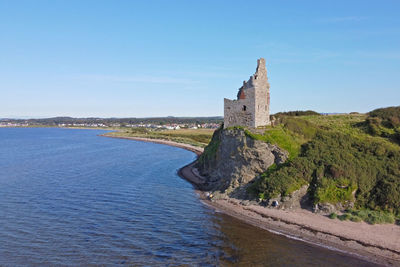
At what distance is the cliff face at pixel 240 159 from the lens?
37.0 meters

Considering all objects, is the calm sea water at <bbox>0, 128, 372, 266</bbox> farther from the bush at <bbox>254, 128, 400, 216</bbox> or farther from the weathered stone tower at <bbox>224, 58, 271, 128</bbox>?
the weathered stone tower at <bbox>224, 58, 271, 128</bbox>

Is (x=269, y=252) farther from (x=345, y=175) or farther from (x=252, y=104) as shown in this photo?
(x=252, y=104)

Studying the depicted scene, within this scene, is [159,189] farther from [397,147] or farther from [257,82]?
[397,147]

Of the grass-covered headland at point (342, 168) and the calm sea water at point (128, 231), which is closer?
the calm sea water at point (128, 231)

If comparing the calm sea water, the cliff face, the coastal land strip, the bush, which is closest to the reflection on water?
the calm sea water

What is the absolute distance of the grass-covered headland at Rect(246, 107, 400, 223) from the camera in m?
30.8

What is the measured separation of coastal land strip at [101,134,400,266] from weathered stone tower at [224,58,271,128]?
1095cm

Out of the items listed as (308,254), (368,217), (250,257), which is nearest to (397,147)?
(368,217)

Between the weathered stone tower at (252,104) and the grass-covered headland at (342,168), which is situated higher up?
the weathered stone tower at (252,104)

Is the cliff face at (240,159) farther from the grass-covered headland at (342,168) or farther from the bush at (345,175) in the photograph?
the bush at (345,175)

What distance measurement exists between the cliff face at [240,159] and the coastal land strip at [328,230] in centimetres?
389

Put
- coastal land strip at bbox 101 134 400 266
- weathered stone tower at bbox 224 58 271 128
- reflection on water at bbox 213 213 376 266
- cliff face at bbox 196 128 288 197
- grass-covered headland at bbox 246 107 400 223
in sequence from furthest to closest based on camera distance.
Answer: weathered stone tower at bbox 224 58 271 128 < cliff face at bbox 196 128 288 197 < grass-covered headland at bbox 246 107 400 223 < coastal land strip at bbox 101 134 400 266 < reflection on water at bbox 213 213 376 266

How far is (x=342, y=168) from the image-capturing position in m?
33.3

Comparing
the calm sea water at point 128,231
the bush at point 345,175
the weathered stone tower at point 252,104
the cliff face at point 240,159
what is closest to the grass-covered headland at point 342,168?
the bush at point 345,175
